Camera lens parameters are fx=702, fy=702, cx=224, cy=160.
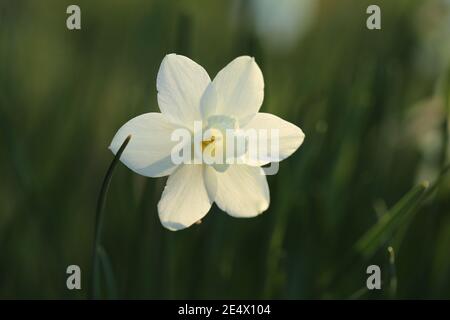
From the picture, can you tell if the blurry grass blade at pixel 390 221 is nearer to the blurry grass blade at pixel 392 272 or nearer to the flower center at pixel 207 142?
the blurry grass blade at pixel 392 272

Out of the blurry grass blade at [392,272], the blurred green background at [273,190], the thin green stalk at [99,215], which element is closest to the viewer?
the thin green stalk at [99,215]

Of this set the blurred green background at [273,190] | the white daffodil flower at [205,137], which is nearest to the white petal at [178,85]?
the white daffodil flower at [205,137]

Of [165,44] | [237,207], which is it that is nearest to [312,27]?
[165,44]

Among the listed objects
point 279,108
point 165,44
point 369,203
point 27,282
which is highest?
point 165,44

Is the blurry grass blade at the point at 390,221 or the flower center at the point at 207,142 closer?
the flower center at the point at 207,142

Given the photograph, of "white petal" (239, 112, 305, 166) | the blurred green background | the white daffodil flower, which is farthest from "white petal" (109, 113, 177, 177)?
the blurred green background

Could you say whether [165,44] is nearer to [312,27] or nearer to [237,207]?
[312,27]

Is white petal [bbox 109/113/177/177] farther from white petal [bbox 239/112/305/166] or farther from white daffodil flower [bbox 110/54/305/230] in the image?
white petal [bbox 239/112/305/166]
